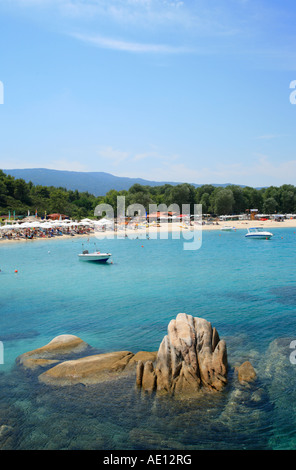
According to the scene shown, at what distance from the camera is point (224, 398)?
37.3 ft

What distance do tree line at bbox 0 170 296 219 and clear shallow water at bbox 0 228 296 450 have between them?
55595 mm

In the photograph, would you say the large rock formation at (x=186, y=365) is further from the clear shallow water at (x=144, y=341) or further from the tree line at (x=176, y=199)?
the tree line at (x=176, y=199)

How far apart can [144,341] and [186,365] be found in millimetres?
4686

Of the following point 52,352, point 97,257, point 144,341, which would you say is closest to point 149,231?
point 97,257

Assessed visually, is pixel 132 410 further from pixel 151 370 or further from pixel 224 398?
pixel 224 398

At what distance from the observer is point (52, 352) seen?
15172 millimetres

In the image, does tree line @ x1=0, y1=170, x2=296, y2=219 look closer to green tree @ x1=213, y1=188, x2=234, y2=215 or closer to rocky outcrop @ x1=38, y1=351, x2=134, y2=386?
green tree @ x1=213, y1=188, x2=234, y2=215

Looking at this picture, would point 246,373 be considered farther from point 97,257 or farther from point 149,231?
point 149,231

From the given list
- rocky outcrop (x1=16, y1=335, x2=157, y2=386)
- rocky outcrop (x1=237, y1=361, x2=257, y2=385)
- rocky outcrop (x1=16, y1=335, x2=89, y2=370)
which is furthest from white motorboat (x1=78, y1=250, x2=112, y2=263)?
rocky outcrop (x1=237, y1=361, x2=257, y2=385)

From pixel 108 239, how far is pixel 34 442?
6733 centimetres

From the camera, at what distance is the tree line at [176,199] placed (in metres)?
93.0

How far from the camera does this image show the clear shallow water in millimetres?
9914

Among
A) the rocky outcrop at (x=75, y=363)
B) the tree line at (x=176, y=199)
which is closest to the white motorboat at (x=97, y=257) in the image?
the rocky outcrop at (x=75, y=363)

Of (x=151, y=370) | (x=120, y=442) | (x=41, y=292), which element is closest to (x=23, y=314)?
(x=41, y=292)
